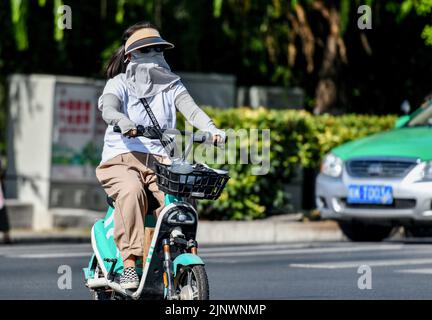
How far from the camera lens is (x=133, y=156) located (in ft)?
27.1

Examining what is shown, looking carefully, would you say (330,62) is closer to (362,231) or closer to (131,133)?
(362,231)

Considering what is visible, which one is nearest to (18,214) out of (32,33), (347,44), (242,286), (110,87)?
(32,33)

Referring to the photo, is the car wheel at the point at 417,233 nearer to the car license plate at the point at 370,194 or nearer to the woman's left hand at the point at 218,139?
the car license plate at the point at 370,194

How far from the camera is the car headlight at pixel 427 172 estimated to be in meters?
13.3

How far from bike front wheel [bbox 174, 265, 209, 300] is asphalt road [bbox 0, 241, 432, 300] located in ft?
5.83

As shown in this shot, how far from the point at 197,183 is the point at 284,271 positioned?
386cm

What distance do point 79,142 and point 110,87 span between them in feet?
36.8

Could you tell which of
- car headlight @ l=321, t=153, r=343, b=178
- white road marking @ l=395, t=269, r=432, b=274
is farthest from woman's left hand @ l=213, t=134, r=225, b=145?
car headlight @ l=321, t=153, r=343, b=178

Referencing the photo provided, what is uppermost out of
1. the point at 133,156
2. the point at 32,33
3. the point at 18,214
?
the point at 32,33

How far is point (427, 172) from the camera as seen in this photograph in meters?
13.4

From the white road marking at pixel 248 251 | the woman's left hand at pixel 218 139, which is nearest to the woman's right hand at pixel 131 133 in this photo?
the woman's left hand at pixel 218 139

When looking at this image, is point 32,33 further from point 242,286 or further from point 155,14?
point 242,286

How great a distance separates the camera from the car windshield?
1445 cm

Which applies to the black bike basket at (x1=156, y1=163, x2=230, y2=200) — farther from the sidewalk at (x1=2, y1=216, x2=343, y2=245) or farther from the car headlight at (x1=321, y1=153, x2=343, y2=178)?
the sidewalk at (x1=2, y1=216, x2=343, y2=245)
